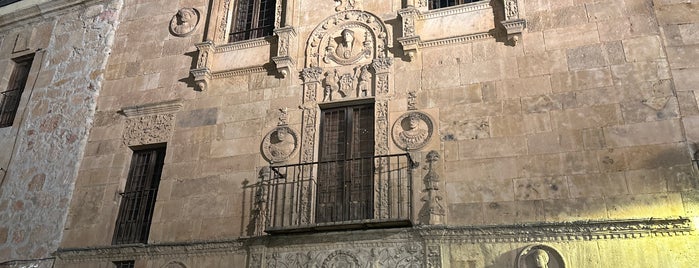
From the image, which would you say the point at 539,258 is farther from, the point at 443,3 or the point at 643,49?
the point at 443,3

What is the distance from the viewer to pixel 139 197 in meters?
9.69

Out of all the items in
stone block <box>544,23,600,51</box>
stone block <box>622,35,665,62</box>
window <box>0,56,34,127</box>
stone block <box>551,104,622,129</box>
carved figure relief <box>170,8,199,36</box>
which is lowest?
stone block <box>551,104,622,129</box>

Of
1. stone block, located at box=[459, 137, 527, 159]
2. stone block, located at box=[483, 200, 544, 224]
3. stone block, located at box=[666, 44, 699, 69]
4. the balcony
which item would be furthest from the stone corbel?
stone block, located at box=[666, 44, 699, 69]

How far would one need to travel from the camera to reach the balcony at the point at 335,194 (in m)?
8.02

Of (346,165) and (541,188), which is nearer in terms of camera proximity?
(541,188)

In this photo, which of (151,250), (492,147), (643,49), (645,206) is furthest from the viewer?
(151,250)

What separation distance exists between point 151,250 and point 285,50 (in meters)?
3.95

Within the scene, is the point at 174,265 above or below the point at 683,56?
below

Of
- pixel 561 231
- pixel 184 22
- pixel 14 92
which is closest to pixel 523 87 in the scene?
pixel 561 231

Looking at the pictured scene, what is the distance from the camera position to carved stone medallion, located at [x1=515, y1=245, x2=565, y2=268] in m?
7.04

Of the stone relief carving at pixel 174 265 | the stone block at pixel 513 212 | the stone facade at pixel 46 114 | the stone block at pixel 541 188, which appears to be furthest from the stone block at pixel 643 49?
the stone facade at pixel 46 114

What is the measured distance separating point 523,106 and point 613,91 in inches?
46.8

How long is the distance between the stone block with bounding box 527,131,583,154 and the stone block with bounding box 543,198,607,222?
72cm

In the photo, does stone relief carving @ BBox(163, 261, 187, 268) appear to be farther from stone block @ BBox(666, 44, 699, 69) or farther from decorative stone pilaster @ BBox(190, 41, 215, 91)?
stone block @ BBox(666, 44, 699, 69)
